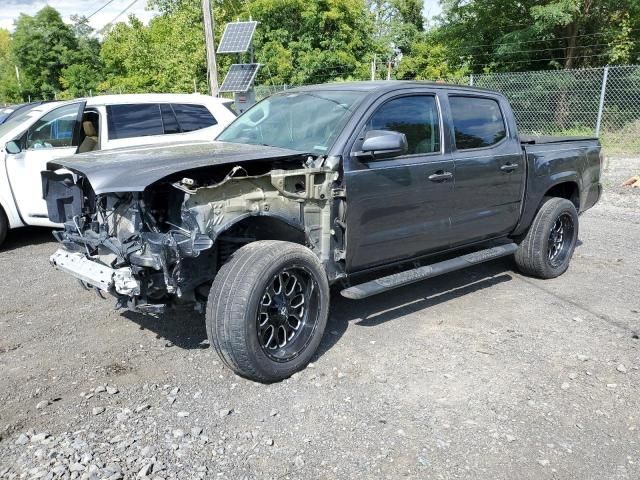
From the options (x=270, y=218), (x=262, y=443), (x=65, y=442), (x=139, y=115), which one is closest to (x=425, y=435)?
(x=262, y=443)

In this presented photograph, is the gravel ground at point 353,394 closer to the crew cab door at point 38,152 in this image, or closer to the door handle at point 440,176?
the door handle at point 440,176

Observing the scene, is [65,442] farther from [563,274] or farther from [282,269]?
[563,274]

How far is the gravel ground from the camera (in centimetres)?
288

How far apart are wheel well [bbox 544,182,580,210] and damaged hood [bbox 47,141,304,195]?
11.0 ft

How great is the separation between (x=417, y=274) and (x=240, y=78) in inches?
385

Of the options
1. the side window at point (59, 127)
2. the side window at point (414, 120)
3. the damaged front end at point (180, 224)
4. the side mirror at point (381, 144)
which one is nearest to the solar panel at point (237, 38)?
the side window at point (59, 127)

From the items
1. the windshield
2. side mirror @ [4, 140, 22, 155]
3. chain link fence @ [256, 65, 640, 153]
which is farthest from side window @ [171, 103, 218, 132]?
chain link fence @ [256, 65, 640, 153]

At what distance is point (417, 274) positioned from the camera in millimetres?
4469

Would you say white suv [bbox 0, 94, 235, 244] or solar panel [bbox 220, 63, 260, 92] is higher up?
solar panel [bbox 220, 63, 260, 92]

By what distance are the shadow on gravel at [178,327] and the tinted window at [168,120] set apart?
11.7 feet

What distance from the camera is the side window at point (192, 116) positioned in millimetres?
7812

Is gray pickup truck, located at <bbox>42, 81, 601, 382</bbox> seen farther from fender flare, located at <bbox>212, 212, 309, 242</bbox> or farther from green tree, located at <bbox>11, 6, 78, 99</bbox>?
green tree, located at <bbox>11, 6, 78, 99</bbox>

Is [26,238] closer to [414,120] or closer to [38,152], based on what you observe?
[38,152]

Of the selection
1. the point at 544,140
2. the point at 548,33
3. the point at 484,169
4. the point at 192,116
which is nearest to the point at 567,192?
the point at 544,140
